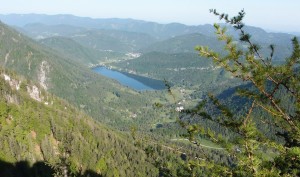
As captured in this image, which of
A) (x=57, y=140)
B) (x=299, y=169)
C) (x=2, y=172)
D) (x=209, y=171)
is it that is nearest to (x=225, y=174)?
(x=209, y=171)

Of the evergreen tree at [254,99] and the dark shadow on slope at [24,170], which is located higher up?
the evergreen tree at [254,99]

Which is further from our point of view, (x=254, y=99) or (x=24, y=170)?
(x=24, y=170)

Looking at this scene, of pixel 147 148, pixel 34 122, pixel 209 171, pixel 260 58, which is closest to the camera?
pixel 260 58

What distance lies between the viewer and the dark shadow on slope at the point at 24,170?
137 meters

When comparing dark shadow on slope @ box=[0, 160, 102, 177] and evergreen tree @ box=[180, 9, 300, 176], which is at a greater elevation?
evergreen tree @ box=[180, 9, 300, 176]

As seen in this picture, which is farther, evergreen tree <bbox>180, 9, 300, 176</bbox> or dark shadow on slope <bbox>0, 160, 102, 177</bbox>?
dark shadow on slope <bbox>0, 160, 102, 177</bbox>

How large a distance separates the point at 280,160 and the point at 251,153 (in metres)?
2.04

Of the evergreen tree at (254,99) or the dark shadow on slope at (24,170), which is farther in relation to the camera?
the dark shadow on slope at (24,170)

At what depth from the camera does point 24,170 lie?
146000 millimetres

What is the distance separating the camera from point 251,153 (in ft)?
46.4

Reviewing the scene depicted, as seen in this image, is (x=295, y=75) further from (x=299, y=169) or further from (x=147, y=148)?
(x=147, y=148)

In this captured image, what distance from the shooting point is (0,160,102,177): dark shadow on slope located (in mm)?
136663

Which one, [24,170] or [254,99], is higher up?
[254,99]

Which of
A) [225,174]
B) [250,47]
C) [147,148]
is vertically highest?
[250,47]
